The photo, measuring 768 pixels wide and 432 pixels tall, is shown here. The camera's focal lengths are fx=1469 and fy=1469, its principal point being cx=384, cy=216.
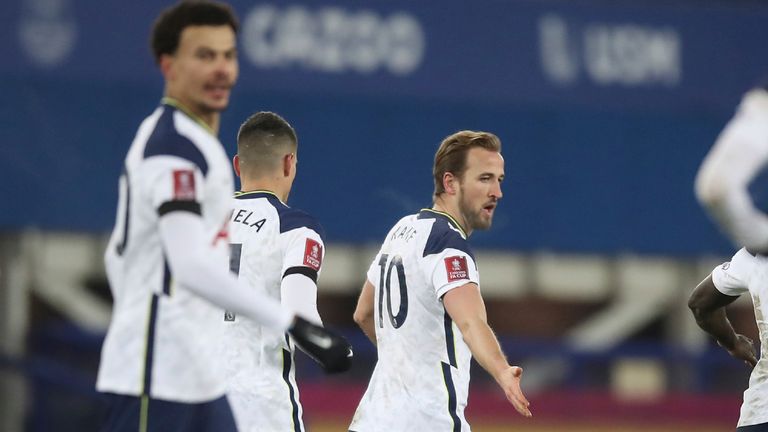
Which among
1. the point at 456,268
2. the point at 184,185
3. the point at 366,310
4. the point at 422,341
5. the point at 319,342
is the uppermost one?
the point at 184,185

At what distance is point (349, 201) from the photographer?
56.4 feet

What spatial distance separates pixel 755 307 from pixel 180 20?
10.8 feet

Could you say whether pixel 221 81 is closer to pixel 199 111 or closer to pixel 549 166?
pixel 199 111

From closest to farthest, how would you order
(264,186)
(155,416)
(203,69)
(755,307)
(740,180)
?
(740,180), (155,416), (203,69), (755,307), (264,186)

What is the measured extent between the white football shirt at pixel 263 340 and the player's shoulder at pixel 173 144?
80.7 inches

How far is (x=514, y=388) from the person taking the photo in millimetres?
6738

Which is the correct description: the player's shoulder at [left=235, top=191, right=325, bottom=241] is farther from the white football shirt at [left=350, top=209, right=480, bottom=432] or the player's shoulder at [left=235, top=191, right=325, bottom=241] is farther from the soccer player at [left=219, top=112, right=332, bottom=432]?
the white football shirt at [left=350, top=209, right=480, bottom=432]

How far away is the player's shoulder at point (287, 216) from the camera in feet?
25.6

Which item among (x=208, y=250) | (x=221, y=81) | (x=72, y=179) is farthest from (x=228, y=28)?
(x=72, y=179)

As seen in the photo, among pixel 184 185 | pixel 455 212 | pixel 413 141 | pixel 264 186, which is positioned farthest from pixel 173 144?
pixel 413 141

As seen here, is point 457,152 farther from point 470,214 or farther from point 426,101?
point 426,101

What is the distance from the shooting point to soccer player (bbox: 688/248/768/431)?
7.30m

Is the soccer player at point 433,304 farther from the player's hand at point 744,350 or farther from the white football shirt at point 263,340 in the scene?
the player's hand at point 744,350

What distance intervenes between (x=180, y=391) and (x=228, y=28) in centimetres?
144
